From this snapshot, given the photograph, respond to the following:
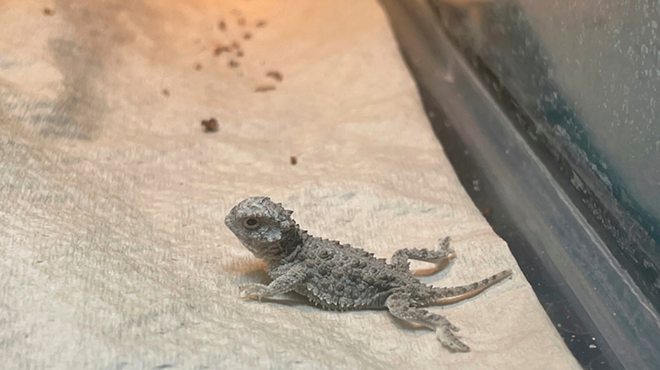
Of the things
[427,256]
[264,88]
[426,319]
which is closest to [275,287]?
[426,319]

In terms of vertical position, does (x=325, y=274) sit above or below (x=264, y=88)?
above

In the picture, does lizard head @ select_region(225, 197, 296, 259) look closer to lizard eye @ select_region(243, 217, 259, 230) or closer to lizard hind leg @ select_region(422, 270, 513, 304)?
lizard eye @ select_region(243, 217, 259, 230)

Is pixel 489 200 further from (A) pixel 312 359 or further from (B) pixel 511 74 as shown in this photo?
(A) pixel 312 359

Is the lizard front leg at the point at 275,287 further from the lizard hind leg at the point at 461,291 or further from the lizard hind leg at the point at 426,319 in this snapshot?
the lizard hind leg at the point at 461,291

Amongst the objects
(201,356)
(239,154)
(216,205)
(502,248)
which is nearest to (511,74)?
(502,248)

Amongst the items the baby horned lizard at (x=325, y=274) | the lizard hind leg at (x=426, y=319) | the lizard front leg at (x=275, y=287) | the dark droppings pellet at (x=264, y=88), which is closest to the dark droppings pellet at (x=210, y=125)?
the dark droppings pellet at (x=264, y=88)

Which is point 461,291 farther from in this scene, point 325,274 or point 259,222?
point 259,222

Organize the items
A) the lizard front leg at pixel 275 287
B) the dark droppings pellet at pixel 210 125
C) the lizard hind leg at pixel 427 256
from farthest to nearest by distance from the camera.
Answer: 1. the dark droppings pellet at pixel 210 125
2. the lizard hind leg at pixel 427 256
3. the lizard front leg at pixel 275 287
